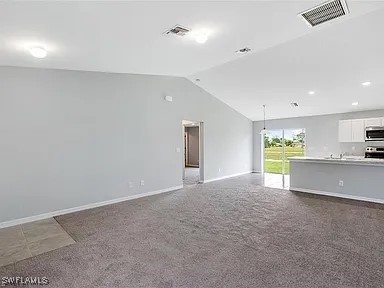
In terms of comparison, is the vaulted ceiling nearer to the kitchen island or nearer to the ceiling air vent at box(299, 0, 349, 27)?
the ceiling air vent at box(299, 0, 349, 27)

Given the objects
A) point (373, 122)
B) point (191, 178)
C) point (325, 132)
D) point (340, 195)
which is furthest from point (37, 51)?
point (325, 132)

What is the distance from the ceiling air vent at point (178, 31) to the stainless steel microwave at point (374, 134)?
6.56 metres

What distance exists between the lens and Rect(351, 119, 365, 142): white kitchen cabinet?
7032mm

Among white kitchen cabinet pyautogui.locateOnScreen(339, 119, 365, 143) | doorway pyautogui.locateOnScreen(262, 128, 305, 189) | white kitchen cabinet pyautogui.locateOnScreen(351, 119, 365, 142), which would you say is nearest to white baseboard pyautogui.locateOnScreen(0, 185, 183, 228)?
doorway pyautogui.locateOnScreen(262, 128, 305, 189)

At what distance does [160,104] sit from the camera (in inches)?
243

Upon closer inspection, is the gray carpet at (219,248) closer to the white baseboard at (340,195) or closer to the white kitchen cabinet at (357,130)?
the white baseboard at (340,195)

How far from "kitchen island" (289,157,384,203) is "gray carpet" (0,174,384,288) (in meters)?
0.82

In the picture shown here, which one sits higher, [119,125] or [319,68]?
[319,68]

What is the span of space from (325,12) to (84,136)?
455cm

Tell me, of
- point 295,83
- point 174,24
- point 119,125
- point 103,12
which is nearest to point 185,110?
point 119,125

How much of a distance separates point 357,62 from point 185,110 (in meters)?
4.19

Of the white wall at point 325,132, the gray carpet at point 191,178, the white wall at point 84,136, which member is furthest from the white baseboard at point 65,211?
the white wall at point 325,132

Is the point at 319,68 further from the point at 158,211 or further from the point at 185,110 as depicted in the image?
the point at 158,211

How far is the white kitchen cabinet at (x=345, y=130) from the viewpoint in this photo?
731cm
